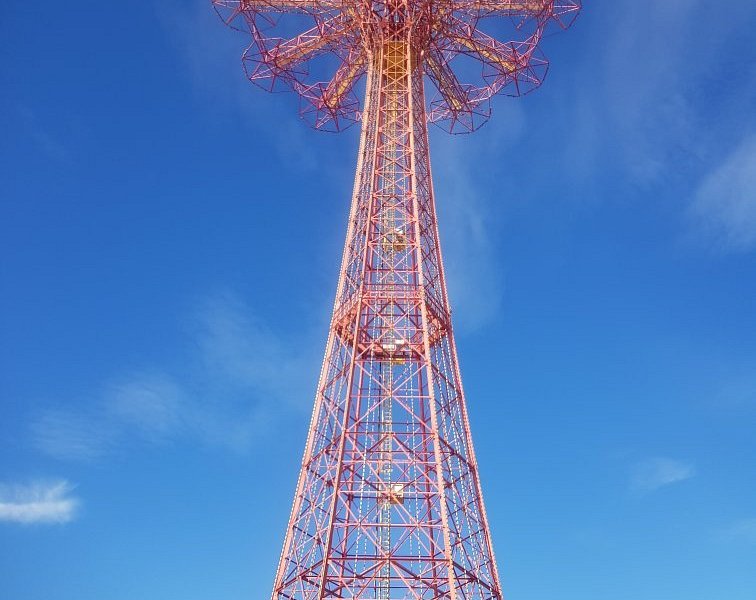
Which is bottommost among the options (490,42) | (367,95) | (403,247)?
(403,247)

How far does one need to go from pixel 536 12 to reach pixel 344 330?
1894cm

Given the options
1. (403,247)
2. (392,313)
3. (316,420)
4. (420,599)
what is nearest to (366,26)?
(403,247)

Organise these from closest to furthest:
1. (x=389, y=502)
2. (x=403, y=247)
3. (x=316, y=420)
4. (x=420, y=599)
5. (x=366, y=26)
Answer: (x=420, y=599)
(x=389, y=502)
(x=316, y=420)
(x=403, y=247)
(x=366, y=26)

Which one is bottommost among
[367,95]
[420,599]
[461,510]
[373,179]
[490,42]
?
[420,599]

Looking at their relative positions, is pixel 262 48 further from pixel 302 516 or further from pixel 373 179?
pixel 302 516

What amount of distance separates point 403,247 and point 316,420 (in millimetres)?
8209

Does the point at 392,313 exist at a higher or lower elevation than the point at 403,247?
lower

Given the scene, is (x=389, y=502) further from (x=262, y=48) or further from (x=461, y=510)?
(x=262, y=48)

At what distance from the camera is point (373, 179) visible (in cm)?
3581

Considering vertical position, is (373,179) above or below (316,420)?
above

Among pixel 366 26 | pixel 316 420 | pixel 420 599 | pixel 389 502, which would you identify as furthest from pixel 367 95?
pixel 420 599

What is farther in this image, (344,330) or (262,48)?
(262,48)

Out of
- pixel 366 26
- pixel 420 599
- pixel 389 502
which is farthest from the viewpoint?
pixel 366 26

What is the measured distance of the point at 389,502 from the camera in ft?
94.1
